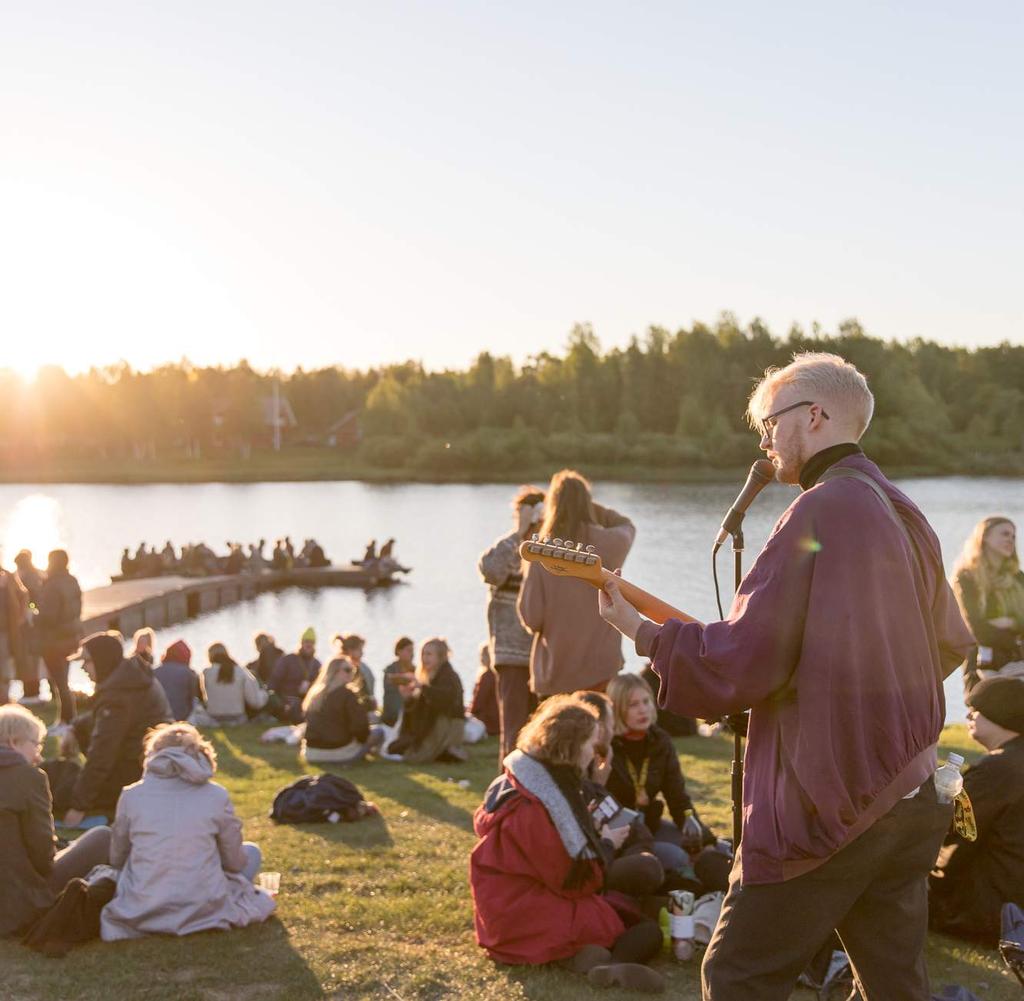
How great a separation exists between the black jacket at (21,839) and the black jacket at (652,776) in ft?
8.60

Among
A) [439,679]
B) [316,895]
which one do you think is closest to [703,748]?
[439,679]

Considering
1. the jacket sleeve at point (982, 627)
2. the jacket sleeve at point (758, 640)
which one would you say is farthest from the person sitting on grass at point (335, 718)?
the jacket sleeve at point (758, 640)

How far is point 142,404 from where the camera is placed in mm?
114000

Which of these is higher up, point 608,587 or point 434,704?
point 608,587

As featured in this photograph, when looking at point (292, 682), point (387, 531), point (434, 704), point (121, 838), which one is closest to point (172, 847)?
point (121, 838)

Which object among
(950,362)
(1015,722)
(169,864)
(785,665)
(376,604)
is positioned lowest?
(376,604)

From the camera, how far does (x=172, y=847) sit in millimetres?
5289

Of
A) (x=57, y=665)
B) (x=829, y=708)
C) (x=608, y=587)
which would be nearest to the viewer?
(x=829, y=708)

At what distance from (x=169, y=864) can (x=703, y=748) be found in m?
6.49

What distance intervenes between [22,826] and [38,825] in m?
0.06

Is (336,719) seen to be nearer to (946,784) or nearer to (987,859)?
(987,859)

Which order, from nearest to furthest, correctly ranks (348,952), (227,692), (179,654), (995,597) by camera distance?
(348,952), (995,597), (179,654), (227,692)

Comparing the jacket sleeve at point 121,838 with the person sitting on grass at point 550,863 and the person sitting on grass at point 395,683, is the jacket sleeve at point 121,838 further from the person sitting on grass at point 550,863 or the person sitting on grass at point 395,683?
the person sitting on grass at point 395,683

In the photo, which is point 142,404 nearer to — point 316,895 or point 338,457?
point 338,457
